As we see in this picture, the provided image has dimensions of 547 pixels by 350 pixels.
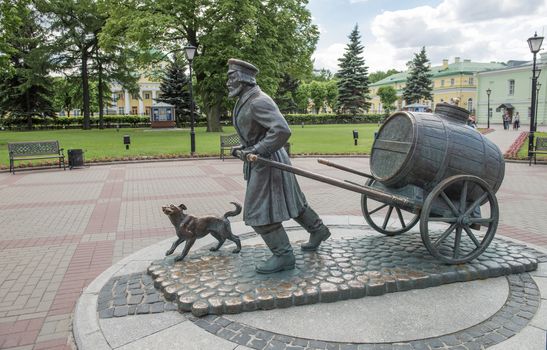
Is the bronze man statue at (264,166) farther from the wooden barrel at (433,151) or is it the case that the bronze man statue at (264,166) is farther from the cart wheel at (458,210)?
the cart wheel at (458,210)

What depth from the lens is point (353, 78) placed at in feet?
190

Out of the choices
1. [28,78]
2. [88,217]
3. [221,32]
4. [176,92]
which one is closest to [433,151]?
[88,217]

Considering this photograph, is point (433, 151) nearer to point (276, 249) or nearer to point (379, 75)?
point (276, 249)

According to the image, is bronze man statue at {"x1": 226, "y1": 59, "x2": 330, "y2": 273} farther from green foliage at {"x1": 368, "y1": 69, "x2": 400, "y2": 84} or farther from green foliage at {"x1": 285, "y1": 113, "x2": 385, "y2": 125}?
green foliage at {"x1": 368, "y1": 69, "x2": 400, "y2": 84}

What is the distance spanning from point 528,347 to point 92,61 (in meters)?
48.4

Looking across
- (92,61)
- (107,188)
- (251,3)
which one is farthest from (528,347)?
(92,61)

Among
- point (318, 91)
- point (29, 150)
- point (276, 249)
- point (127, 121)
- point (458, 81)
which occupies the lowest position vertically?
point (276, 249)

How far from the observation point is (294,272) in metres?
4.41

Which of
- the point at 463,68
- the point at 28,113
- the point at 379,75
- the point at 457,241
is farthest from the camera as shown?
the point at 379,75

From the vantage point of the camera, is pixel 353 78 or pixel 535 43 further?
pixel 353 78

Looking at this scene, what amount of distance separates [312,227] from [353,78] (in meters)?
56.1

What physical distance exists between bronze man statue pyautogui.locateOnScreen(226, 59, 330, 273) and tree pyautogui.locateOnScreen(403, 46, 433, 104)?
6158cm

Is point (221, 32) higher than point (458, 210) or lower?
higher

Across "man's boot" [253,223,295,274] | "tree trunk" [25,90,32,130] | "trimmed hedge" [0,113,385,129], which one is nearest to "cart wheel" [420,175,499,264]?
"man's boot" [253,223,295,274]
